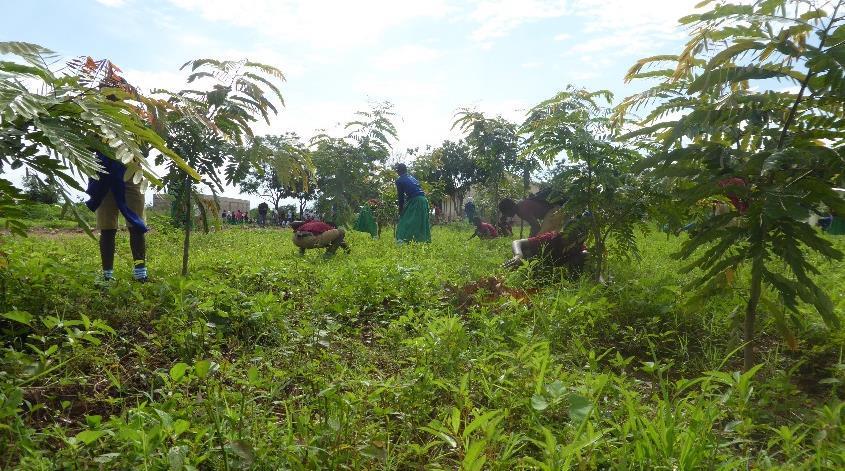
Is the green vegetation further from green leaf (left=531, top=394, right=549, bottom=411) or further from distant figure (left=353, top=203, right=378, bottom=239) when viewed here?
distant figure (left=353, top=203, right=378, bottom=239)

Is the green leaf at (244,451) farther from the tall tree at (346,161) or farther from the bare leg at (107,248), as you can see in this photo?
the tall tree at (346,161)

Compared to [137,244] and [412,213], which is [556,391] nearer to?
[137,244]

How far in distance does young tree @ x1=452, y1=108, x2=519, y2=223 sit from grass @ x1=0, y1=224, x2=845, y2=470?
8.03 m

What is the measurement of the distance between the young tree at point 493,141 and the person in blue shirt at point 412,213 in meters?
2.54

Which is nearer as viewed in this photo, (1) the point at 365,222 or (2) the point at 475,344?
(2) the point at 475,344

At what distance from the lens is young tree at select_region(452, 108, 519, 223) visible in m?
11.8

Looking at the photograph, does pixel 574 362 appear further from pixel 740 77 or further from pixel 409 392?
pixel 740 77

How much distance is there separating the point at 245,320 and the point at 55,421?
117cm

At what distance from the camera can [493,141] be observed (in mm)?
11945

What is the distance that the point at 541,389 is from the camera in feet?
6.55

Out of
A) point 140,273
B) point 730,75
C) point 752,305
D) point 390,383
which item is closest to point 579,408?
point 390,383

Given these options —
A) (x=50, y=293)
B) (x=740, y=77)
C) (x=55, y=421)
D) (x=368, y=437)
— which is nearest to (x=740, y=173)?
(x=740, y=77)

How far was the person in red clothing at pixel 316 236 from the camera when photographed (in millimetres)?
7730

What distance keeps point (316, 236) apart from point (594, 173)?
14.8ft
